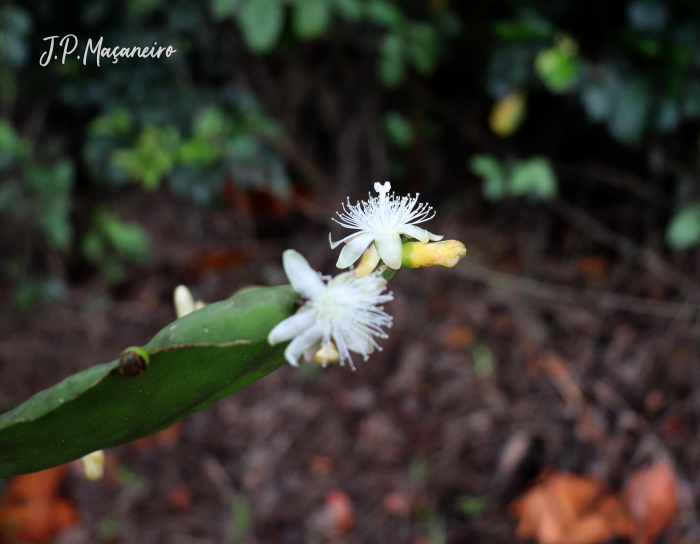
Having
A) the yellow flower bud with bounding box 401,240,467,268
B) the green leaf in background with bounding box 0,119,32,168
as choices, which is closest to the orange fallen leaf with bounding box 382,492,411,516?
the yellow flower bud with bounding box 401,240,467,268

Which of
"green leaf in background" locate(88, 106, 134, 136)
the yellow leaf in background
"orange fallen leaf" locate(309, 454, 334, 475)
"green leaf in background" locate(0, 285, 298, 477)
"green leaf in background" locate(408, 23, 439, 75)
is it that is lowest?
"green leaf in background" locate(0, 285, 298, 477)

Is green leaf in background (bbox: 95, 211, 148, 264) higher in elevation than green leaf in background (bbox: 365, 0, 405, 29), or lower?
higher

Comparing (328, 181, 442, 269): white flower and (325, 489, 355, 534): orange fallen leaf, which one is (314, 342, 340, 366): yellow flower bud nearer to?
(328, 181, 442, 269): white flower

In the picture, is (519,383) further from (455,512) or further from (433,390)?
(455,512)

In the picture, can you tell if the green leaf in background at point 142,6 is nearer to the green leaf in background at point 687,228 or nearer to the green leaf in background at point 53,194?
the green leaf in background at point 53,194

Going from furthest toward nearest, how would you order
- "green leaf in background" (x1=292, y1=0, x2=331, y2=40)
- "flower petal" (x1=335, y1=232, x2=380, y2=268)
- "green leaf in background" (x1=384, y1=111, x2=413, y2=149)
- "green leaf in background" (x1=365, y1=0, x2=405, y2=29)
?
"green leaf in background" (x1=384, y1=111, x2=413, y2=149)
"green leaf in background" (x1=365, y1=0, x2=405, y2=29)
"green leaf in background" (x1=292, y1=0, x2=331, y2=40)
"flower petal" (x1=335, y1=232, x2=380, y2=268)

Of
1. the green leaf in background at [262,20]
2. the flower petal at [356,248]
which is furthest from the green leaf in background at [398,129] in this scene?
the flower petal at [356,248]
